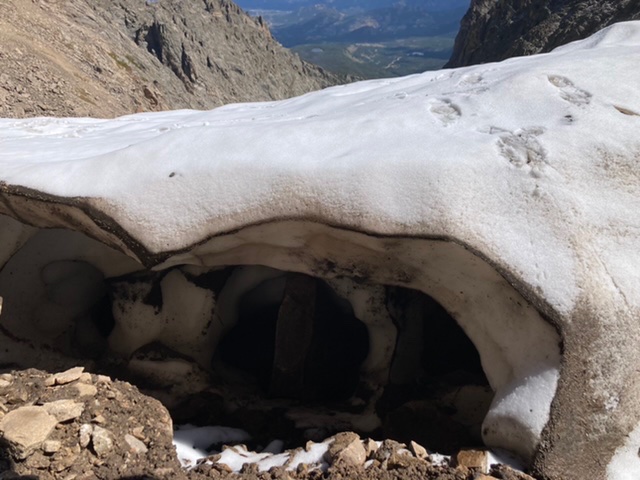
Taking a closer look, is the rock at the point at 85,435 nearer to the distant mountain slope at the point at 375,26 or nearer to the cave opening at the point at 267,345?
the cave opening at the point at 267,345

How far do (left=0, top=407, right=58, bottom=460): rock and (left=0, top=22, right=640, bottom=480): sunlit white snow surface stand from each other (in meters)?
0.97

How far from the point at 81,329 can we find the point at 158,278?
89 cm

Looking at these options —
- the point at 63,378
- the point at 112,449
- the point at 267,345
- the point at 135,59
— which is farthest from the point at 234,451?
the point at 135,59

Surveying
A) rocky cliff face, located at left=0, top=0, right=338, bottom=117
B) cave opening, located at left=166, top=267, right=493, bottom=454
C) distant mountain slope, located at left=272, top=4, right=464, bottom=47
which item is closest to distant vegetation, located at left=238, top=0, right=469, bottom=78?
distant mountain slope, located at left=272, top=4, right=464, bottom=47

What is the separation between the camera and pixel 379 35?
15888 centimetres

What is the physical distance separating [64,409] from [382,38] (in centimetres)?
16181

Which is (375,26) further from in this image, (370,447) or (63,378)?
(370,447)

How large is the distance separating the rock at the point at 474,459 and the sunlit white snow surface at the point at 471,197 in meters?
0.13

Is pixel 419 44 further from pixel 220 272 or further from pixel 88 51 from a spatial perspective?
pixel 220 272

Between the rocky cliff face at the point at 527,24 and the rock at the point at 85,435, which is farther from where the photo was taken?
the rocky cliff face at the point at 527,24

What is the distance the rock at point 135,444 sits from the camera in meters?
3.12

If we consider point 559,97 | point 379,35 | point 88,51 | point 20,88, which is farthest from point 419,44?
point 559,97

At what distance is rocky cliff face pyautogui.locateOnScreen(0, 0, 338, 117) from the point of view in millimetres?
15453

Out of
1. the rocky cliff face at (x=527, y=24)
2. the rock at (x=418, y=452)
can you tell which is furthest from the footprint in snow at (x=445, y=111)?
the rocky cliff face at (x=527, y=24)
